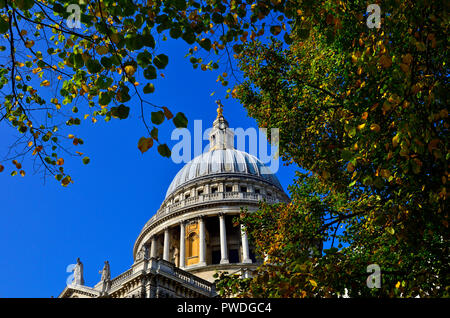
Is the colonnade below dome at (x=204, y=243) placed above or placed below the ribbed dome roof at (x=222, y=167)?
below

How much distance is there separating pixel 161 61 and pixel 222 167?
1934 inches

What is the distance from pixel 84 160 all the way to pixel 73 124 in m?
1.07

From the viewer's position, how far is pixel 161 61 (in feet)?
23.4

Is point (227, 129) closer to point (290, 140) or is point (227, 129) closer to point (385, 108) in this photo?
point (290, 140)

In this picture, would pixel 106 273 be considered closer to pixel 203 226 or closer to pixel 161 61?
pixel 203 226

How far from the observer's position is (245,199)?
4856 centimetres

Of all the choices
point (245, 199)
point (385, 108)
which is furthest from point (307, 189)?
point (245, 199)

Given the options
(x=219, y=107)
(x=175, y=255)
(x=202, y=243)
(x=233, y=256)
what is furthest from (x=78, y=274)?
(x=219, y=107)

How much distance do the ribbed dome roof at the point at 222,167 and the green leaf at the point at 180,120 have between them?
48.0 metres

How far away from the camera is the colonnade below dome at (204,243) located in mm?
44875
